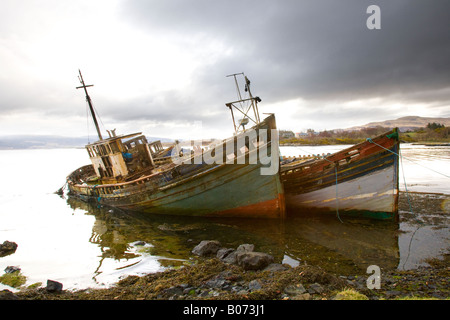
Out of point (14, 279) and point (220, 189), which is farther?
point (220, 189)

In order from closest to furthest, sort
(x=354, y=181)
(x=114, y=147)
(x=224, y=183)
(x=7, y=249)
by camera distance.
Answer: (x=7, y=249)
(x=354, y=181)
(x=224, y=183)
(x=114, y=147)

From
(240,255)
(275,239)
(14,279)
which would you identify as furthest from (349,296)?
(14,279)

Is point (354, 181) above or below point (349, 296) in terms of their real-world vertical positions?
above

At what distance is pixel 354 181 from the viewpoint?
926 cm

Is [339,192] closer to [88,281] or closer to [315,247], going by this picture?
[315,247]

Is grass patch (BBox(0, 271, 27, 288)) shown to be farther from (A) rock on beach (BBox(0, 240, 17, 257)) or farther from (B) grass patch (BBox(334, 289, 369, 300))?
(B) grass patch (BBox(334, 289, 369, 300))

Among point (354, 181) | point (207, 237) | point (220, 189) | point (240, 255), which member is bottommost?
point (207, 237)

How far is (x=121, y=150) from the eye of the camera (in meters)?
14.1

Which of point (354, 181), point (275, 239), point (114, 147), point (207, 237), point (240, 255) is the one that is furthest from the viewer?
point (114, 147)

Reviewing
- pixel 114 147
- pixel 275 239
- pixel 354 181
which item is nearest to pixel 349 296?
pixel 275 239

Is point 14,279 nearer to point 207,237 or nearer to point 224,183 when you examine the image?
point 207,237

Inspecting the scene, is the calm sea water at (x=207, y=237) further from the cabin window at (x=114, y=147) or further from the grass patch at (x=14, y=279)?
the cabin window at (x=114, y=147)

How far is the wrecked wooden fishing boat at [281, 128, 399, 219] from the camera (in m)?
8.70
